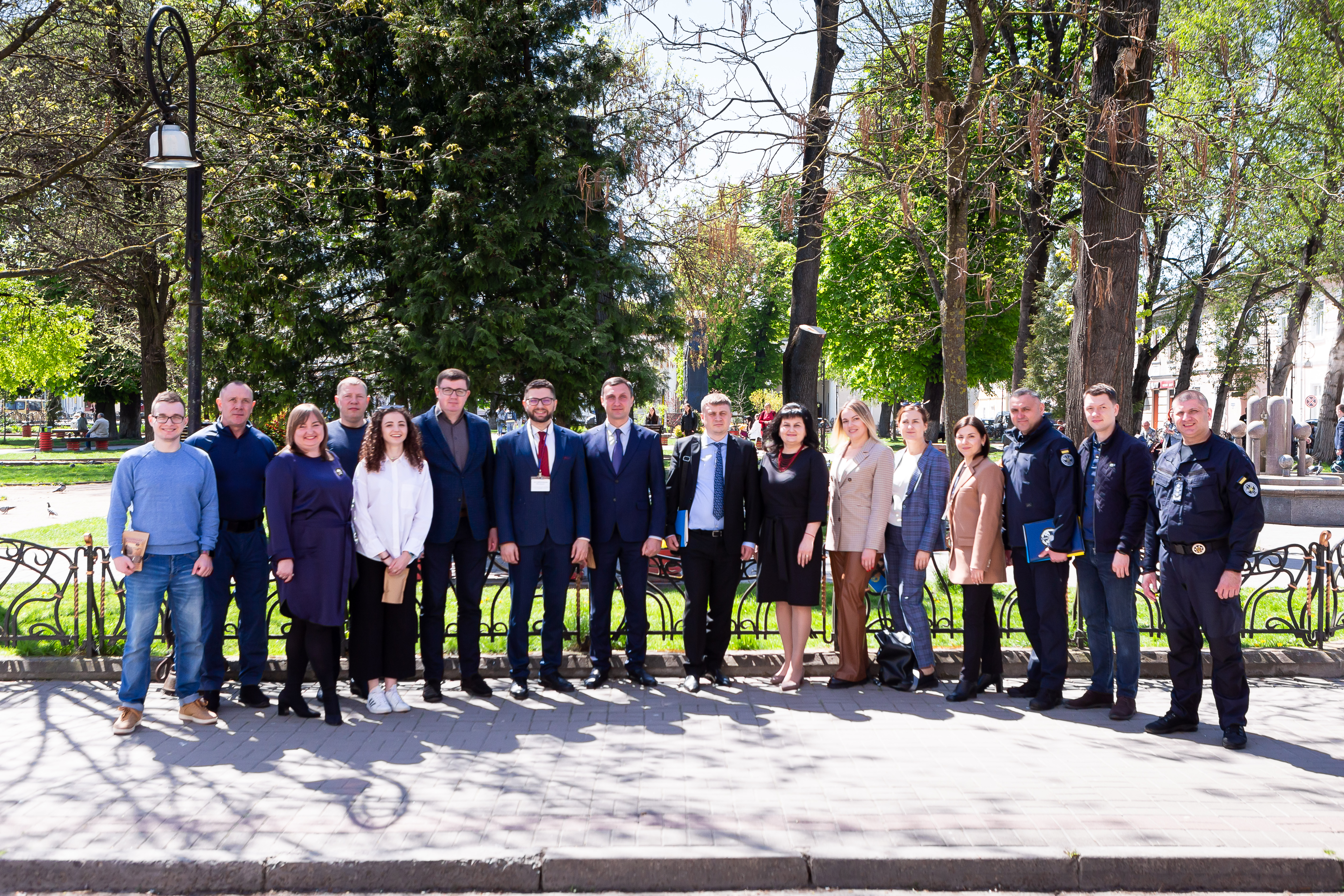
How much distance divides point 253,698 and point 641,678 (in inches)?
104

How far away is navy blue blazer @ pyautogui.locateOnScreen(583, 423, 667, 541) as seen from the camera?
714cm

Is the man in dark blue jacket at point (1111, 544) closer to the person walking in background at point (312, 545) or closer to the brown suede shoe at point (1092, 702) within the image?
the brown suede shoe at point (1092, 702)

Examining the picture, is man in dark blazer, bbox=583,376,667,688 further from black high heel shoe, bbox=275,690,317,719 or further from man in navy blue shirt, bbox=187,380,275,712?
man in navy blue shirt, bbox=187,380,275,712

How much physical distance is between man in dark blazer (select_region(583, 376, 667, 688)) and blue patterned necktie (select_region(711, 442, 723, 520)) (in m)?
0.38

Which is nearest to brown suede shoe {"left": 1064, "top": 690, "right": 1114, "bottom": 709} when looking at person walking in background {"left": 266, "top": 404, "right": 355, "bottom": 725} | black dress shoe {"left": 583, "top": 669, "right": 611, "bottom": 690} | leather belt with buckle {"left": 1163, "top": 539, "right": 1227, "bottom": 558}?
leather belt with buckle {"left": 1163, "top": 539, "right": 1227, "bottom": 558}

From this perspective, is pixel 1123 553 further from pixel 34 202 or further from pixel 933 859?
pixel 34 202

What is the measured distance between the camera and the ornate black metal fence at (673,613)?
746 centimetres

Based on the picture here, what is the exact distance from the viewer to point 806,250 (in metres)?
12.6

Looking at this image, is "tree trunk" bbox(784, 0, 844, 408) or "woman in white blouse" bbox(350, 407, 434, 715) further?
"tree trunk" bbox(784, 0, 844, 408)

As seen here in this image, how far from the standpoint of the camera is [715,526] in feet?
23.4

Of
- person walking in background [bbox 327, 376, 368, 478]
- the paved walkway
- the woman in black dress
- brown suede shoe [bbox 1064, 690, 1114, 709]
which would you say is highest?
person walking in background [bbox 327, 376, 368, 478]

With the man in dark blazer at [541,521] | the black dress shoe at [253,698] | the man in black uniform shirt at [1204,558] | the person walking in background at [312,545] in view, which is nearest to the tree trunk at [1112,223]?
the man in black uniform shirt at [1204,558]

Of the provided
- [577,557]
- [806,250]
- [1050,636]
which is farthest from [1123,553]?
[806,250]

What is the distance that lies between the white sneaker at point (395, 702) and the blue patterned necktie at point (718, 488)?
2482 millimetres
